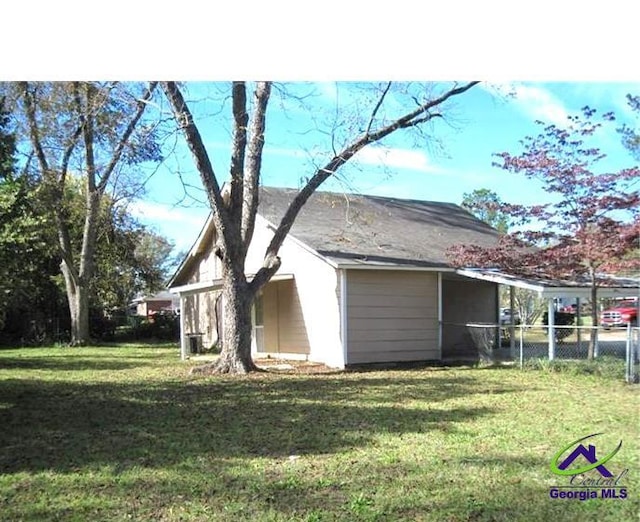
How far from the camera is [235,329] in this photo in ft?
39.2

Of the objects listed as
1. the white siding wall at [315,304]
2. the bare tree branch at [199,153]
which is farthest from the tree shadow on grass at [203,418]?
the bare tree branch at [199,153]

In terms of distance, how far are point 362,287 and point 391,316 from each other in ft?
3.39

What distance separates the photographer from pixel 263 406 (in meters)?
8.10

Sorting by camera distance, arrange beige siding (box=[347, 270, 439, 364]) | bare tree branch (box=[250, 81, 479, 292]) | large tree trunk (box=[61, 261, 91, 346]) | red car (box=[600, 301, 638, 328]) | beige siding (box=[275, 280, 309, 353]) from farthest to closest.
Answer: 1. red car (box=[600, 301, 638, 328])
2. large tree trunk (box=[61, 261, 91, 346])
3. beige siding (box=[275, 280, 309, 353])
4. beige siding (box=[347, 270, 439, 364])
5. bare tree branch (box=[250, 81, 479, 292])

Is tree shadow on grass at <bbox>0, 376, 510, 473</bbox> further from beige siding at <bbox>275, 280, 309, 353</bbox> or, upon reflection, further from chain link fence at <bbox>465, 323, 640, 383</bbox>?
beige siding at <bbox>275, 280, 309, 353</bbox>

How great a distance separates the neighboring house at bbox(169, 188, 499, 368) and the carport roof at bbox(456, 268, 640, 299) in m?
0.92

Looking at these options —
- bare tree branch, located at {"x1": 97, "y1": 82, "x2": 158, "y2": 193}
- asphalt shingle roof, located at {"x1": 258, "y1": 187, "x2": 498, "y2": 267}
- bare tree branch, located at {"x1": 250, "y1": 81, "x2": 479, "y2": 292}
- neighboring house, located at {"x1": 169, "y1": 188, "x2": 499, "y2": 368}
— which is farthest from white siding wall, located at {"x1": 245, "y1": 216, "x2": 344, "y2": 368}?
bare tree branch, located at {"x1": 97, "y1": 82, "x2": 158, "y2": 193}

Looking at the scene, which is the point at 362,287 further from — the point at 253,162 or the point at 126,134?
the point at 126,134

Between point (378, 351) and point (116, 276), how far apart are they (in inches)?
762

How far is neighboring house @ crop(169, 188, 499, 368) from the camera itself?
1315 cm

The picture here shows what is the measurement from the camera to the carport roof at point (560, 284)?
12.2 metres
